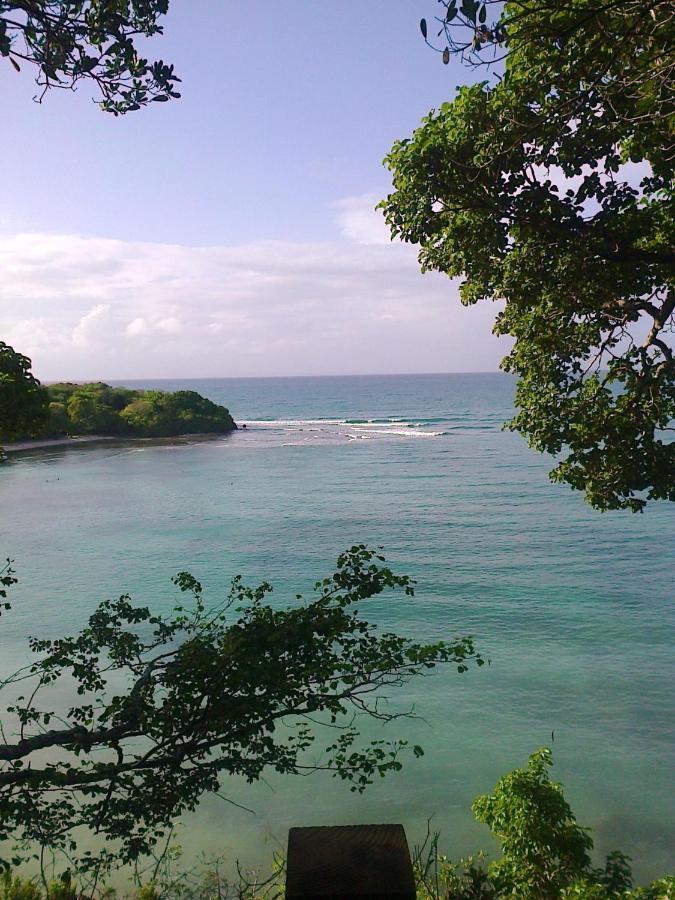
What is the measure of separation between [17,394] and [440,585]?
20.2m

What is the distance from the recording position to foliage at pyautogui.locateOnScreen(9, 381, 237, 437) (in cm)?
7138

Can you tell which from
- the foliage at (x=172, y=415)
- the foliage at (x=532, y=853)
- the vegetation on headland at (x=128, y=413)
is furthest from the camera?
the foliage at (x=172, y=415)

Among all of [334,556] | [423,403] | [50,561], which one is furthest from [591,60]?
[423,403]

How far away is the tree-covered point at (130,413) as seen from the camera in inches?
2810

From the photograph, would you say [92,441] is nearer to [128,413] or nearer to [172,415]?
[128,413]

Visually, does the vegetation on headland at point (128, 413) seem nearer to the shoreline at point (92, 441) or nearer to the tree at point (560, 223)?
the shoreline at point (92, 441)

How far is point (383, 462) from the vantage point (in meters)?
56.6

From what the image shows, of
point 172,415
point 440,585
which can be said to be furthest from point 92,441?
point 440,585

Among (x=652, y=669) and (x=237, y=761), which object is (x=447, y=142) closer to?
(x=237, y=761)

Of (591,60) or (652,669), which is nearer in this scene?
(591,60)

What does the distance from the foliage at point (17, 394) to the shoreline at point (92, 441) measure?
57.0 metres

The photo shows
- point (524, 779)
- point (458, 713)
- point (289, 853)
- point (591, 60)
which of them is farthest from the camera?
point (458, 713)

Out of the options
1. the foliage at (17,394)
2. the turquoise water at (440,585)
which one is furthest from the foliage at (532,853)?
the foliage at (17,394)

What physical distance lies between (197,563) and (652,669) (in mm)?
16105
